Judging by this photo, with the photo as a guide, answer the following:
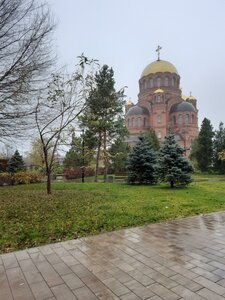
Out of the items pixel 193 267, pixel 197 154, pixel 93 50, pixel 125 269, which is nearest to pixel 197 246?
pixel 193 267

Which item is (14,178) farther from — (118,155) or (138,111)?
(138,111)

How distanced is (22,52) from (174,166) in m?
10.1

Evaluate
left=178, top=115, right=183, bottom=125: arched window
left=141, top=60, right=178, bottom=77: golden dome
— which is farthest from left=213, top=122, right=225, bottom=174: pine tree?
left=141, top=60, right=178, bottom=77: golden dome

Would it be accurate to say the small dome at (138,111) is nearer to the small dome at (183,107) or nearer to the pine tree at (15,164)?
the small dome at (183,107)

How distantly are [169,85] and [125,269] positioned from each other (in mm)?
53963

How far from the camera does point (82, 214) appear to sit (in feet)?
23.5

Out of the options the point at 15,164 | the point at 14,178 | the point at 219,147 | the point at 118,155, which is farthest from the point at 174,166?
the point at 219,147

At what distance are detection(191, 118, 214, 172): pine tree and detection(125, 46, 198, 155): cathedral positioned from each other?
16142 mm

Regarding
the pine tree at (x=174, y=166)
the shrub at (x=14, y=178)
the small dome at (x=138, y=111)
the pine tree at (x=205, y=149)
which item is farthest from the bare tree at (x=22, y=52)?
the small dome at (x=138, y=111)

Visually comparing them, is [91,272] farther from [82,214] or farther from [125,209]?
[125,209]

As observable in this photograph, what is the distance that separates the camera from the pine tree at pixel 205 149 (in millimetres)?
35481

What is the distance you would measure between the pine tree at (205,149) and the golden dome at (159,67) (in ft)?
70.2

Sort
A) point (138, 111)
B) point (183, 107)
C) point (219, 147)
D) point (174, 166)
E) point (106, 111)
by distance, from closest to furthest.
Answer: point (174, 166), point (106, 111), point (219, 147), point (183, 107), point (138, 111)

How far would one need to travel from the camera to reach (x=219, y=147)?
117ft
